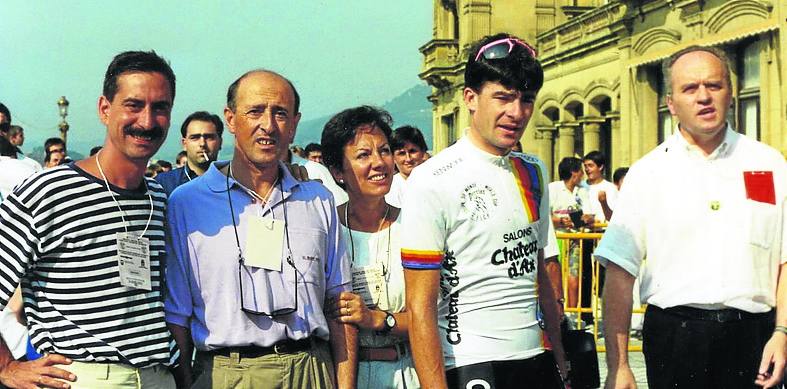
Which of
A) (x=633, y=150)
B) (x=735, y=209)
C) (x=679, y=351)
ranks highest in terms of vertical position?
(x=633, y=150)

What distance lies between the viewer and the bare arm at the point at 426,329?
4000mm

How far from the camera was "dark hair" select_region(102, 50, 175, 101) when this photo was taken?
4.07 m

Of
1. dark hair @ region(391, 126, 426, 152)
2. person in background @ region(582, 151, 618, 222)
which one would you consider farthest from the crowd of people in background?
person in background @ region(582, 151, 618, 222)

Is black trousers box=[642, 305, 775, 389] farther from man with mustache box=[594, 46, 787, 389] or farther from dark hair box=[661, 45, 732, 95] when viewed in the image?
dark hair box=[661, 45, 732, 95]

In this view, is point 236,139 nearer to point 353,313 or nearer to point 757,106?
point 353,313

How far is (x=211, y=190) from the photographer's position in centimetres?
422

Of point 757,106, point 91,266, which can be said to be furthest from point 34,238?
point 757,106

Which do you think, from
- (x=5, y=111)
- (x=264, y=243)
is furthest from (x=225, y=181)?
(x=5, y=111)

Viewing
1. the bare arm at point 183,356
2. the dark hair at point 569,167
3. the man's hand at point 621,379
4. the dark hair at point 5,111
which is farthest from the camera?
the dark hair at point 569,167

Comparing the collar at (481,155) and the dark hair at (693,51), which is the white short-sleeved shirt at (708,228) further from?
the collar at (481,155)

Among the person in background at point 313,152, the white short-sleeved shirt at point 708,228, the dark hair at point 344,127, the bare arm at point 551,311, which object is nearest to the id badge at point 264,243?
the dark hair at point 344,127

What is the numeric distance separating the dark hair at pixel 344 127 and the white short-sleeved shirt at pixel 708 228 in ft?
4.17

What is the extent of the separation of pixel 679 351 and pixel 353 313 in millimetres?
1493

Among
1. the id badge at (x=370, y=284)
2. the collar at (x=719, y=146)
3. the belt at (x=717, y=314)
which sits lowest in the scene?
the belt at (x=717, y=314)
